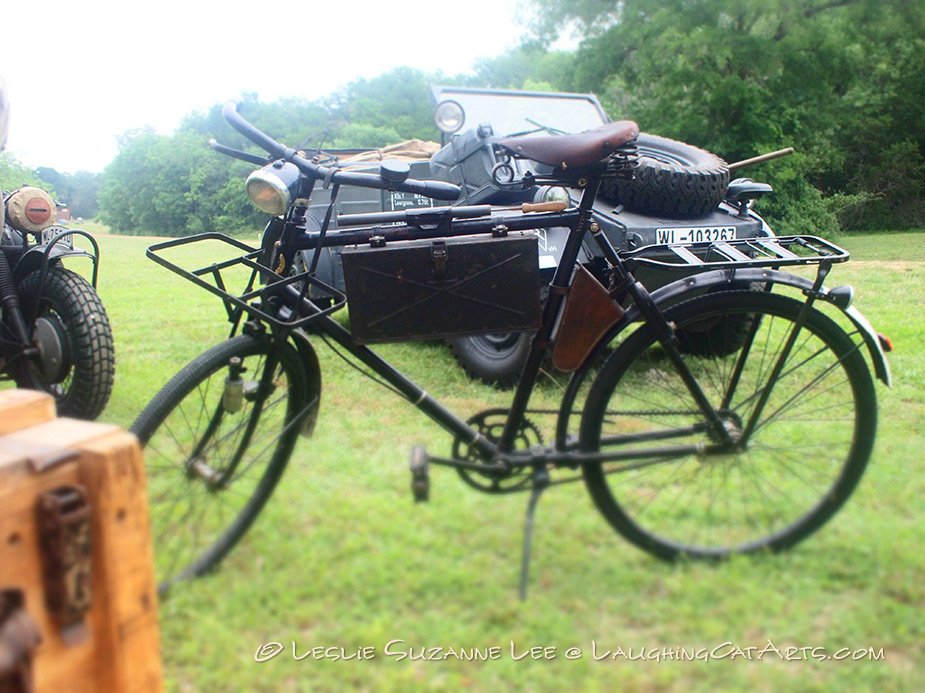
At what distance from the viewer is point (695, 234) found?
3775 mm

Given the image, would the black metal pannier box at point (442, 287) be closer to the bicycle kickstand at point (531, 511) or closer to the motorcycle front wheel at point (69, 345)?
the bicycle kickstand at point (531, 511)

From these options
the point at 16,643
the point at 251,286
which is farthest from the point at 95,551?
the point at 251,286

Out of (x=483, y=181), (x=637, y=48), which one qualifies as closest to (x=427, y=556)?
(x=483, y=181)

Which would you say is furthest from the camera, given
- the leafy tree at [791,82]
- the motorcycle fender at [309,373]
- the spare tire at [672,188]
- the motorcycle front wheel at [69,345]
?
the leafy tree at [791,82]

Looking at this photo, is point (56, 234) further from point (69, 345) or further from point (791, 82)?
point (791, 82)

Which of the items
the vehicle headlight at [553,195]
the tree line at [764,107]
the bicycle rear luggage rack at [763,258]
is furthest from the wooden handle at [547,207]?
the tree line at [764,107]

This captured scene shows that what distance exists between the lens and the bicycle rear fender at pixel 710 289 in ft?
6.70

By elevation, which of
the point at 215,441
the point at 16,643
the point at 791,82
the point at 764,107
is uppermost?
the point at 791,82

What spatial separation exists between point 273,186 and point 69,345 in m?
1.82

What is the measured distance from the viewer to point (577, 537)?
2.29 m

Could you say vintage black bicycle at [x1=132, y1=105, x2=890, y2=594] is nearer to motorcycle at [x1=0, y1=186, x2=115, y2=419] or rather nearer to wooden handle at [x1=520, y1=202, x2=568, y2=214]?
wooden handle at [x1=520, y1=202, x2=568, y2=214]

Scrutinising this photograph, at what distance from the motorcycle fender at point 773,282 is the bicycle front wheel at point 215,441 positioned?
1.12 metres

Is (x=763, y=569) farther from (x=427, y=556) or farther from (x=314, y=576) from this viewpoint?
(x=314, y=576)

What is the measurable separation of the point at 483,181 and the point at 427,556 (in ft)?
9.41
